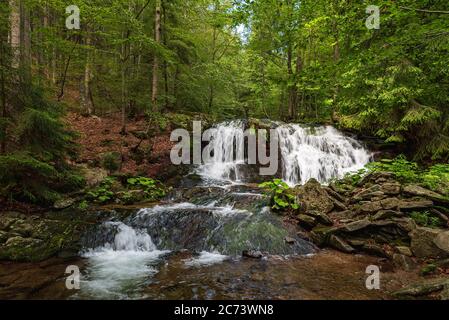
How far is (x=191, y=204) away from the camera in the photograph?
28.1 ft

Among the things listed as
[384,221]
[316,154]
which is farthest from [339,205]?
[316,154]

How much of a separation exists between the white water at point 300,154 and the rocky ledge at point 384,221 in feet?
13.2

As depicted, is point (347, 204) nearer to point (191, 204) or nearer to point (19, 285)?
point (191, 204)

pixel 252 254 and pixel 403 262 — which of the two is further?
pixel 252 254

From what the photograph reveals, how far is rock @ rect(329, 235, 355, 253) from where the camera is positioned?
18.8 feet

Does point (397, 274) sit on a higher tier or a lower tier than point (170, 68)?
lower

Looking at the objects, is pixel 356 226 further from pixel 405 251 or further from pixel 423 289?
pixel 423 289

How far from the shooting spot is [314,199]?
7266 mm

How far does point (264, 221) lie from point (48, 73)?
18.0 m

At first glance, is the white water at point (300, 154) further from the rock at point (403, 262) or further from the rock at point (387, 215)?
the rock at point (403, 262)

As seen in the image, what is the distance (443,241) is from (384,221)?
1.07 metres

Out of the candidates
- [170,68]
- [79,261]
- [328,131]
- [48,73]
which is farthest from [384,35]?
[48,73]

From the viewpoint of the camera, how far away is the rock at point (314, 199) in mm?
7031

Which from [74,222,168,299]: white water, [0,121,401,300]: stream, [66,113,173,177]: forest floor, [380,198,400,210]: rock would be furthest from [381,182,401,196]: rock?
[66,113,173,177]: forest floor
